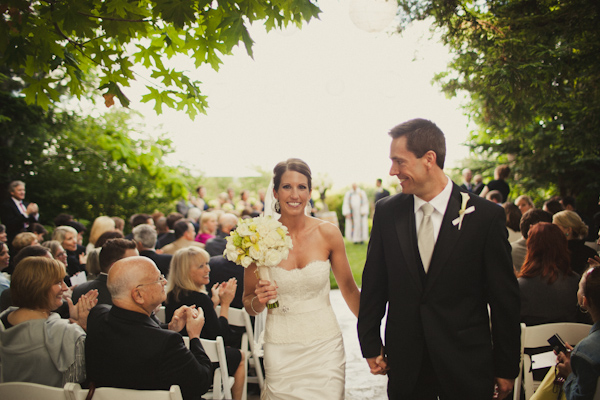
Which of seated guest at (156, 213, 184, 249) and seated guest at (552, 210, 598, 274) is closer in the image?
seated guest at (552, 210, 598, 274)

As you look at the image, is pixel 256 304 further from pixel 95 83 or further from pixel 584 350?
pixel 95 83

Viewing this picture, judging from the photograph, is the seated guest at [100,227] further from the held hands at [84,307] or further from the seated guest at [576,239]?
the seated guest at [576,239]

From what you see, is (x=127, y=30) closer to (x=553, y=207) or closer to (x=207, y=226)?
(x=207, y=226)

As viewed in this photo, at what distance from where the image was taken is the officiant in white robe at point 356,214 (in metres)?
16.2

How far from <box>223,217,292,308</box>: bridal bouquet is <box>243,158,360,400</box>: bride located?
17 cm

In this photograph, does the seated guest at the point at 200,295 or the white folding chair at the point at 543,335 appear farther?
the seated guest at the point at 200,295

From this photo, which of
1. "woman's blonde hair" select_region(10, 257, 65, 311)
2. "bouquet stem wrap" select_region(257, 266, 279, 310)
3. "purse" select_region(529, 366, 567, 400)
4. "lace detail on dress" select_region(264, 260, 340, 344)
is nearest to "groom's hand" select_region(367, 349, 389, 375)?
"lace detail on dress" select_region(264, 260, 340, 344)

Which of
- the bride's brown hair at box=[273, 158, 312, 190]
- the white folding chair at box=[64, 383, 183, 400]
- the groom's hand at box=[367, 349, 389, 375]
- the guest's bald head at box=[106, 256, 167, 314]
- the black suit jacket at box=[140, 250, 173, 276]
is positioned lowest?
the white folding chair at box=[64, 383, 183, 400]

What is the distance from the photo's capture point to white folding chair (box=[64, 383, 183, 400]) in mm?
2348

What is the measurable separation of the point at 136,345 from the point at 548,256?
10.5ft

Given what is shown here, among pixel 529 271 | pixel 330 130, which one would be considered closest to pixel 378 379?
pixel 529 271

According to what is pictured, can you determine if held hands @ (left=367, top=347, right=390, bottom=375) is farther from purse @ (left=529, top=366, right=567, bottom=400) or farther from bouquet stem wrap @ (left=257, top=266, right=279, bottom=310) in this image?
purse @ (left=529, top=366, right=567, bottom=400)

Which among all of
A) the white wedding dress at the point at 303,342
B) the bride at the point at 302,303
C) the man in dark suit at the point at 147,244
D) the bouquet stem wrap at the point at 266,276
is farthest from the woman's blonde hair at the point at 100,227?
the bouquet stem wrap at the point at 266,276

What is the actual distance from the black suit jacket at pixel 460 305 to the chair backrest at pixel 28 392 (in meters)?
1.77
